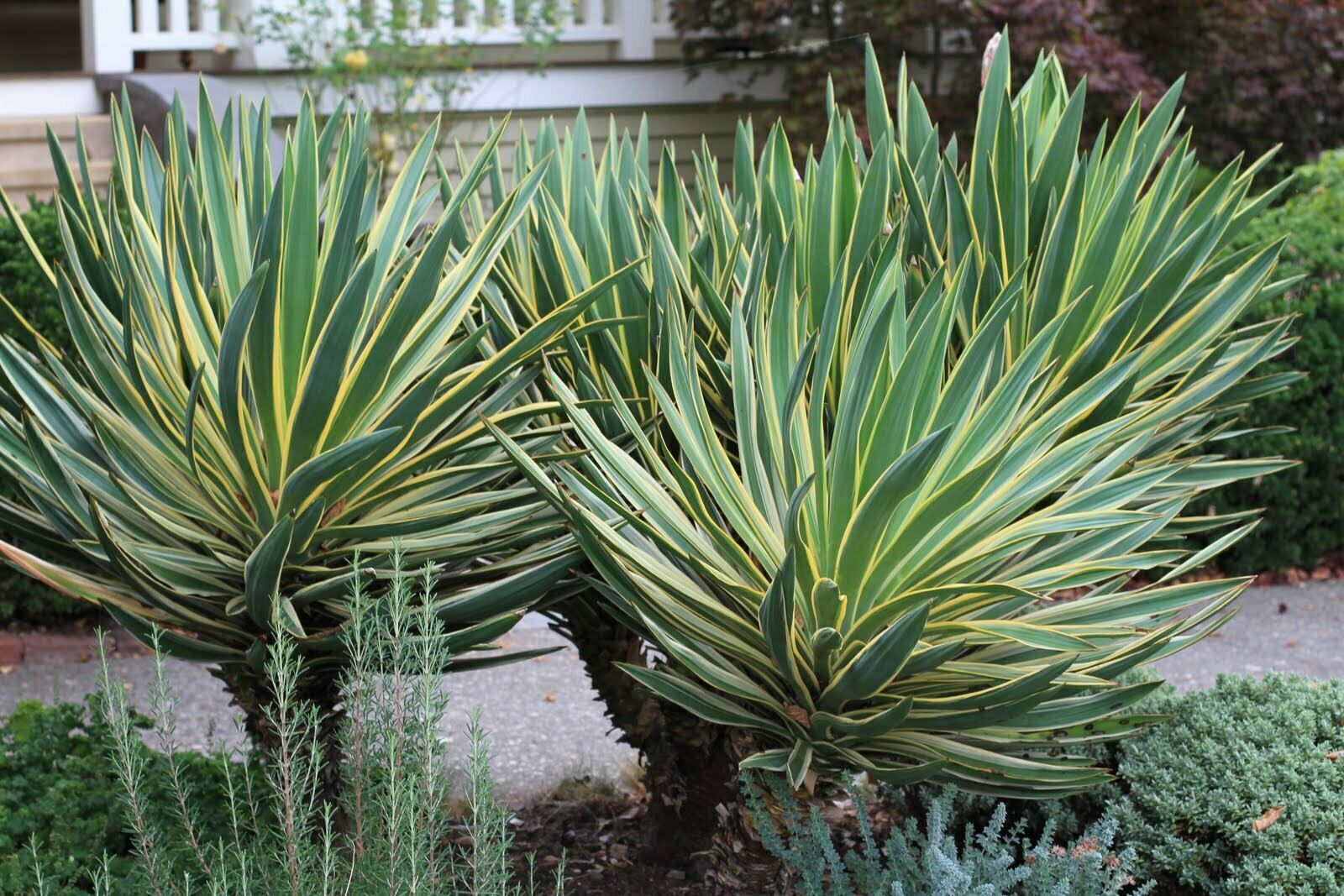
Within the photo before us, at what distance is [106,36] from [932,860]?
7.42 metres

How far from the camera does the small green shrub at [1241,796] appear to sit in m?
2.75

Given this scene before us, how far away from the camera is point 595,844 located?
3518 mm

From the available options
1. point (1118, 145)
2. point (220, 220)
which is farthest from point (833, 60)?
point (220, 220)

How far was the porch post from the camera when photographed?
7988 mm

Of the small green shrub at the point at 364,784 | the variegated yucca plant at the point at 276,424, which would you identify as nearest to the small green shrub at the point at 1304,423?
the variegated yucca plant at the point at 276,424

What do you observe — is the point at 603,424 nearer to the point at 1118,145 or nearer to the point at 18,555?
the point at 18,555

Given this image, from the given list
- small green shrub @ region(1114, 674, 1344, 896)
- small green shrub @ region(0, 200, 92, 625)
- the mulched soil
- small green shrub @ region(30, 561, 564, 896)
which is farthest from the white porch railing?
small green shrub @ region(1114, 674, 1344, 896)

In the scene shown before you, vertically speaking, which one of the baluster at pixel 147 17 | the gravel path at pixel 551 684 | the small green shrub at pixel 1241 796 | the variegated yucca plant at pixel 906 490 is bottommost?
the gravel path at pixel 551 684

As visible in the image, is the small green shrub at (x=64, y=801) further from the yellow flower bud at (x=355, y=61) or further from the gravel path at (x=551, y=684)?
the yellow flower bud at (x=355, y=61)

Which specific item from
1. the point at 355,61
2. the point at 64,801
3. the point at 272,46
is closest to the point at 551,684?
the point at 64,801

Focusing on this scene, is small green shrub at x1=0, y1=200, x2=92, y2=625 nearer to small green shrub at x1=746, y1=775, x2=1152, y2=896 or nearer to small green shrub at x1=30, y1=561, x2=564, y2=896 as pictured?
small green shrub at x1=30, y1=561, x2=564, y2=896

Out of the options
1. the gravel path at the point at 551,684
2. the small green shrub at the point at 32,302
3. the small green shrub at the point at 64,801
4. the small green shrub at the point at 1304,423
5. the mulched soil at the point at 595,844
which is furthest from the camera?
the small green shrub at the point at 1304,423

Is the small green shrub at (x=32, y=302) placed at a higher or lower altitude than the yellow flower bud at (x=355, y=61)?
lower

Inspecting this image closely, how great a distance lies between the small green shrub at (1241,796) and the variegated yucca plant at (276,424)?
1.44 metres
